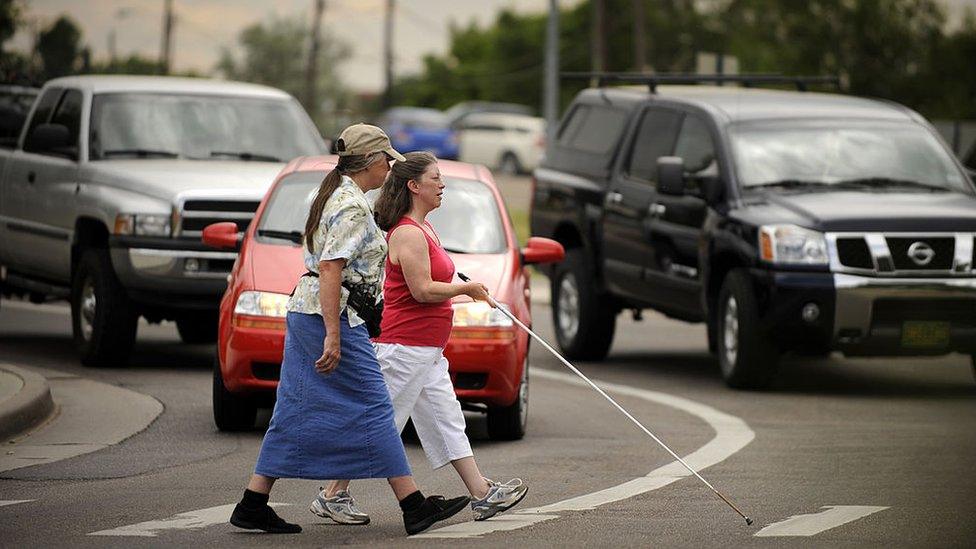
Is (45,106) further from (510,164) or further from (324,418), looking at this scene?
(510,164)

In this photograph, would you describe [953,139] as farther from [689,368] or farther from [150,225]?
[150,225]

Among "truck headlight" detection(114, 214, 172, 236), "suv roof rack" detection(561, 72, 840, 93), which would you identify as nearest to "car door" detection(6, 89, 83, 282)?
"truck headlight" detection(114, 214, 172, 236)

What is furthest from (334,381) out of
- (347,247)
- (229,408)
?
(229,408)

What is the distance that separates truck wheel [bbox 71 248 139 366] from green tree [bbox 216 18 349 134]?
9036 centimetres

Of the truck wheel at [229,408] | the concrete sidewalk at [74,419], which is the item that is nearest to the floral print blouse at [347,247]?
the concrete sidewalk at [74,419]

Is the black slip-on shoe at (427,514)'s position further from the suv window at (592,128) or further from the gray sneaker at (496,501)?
the suv window at (592,128)

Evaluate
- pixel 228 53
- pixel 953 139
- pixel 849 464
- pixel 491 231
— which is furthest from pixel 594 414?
pixel 228 53

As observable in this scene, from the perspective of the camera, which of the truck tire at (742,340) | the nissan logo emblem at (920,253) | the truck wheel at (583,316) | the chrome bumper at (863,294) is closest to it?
the chrome bumper at (863,294)

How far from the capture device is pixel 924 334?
13.7 meters

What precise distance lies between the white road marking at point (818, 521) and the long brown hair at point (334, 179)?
214cm

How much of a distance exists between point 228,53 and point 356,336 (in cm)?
10329

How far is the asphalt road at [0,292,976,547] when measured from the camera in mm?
8273

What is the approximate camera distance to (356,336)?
8.14 meters

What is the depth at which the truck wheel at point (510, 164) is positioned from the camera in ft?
176
